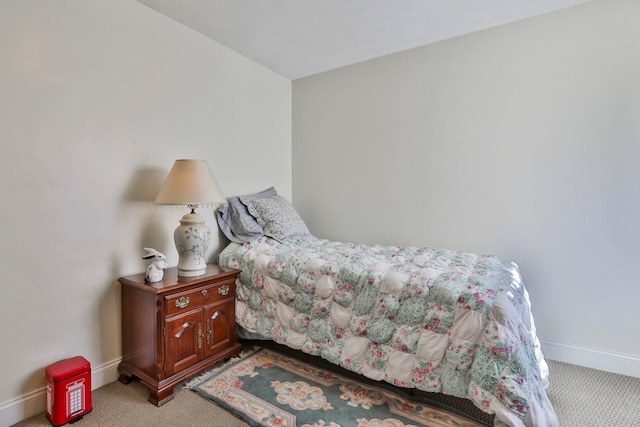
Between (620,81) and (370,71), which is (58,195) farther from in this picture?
(620,81)

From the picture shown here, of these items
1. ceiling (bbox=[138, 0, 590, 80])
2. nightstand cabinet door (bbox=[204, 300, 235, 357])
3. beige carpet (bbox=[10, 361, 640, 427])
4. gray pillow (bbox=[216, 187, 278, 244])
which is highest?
ceiling (bbox=[138, 0, 590, 80])

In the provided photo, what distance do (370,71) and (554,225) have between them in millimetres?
2026

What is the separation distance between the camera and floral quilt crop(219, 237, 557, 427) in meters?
1.37

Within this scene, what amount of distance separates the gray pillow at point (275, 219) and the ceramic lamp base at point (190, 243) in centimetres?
67

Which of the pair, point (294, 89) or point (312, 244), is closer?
point (312, 244)

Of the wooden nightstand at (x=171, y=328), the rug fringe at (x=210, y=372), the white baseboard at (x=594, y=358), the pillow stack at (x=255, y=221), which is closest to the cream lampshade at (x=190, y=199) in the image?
the wooden nightstand at (x=171, y=328)

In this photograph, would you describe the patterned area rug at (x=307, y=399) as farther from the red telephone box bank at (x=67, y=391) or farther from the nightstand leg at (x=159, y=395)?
the red telephone box bank at (x=67, y=391)

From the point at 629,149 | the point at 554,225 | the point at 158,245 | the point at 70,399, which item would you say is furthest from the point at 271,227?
the point at 629,149

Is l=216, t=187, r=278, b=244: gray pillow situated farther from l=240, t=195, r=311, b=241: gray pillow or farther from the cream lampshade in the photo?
the cream lampshade

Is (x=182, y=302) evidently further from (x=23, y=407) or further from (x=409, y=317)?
(x=409, y=317)

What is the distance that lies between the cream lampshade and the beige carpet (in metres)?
0.73

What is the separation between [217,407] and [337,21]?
2656 mm

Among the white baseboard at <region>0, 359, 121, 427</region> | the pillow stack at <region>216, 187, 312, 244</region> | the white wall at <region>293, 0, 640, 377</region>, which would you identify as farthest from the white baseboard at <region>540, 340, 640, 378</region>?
the white baseboard at <region>0, 359, 121, 427</region>

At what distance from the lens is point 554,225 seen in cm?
226
